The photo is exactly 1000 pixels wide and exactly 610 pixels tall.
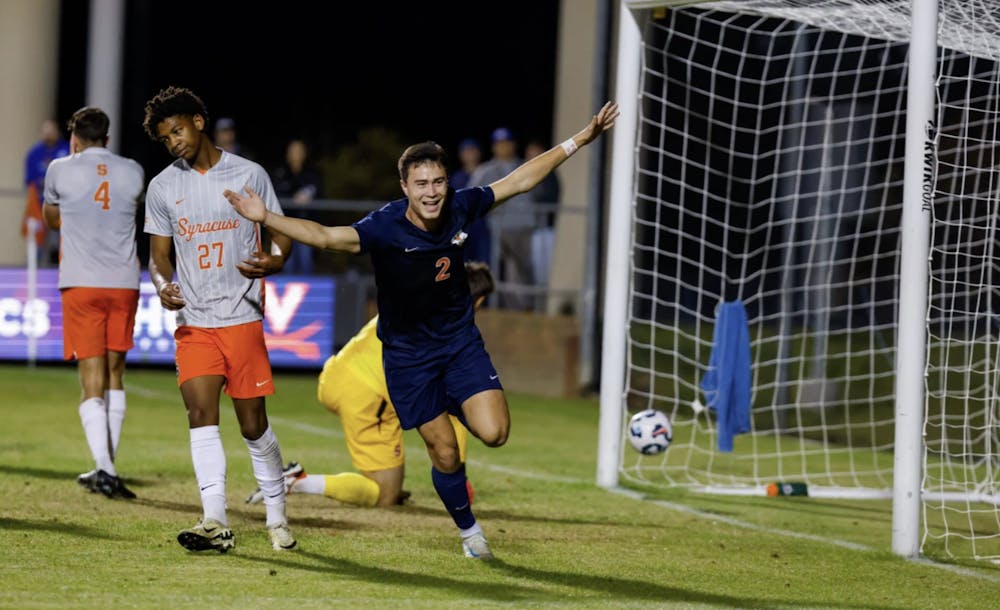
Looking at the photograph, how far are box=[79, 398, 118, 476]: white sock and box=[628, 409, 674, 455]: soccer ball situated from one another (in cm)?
323

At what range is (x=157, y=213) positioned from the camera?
23.4 ft

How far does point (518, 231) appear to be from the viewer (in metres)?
17.4

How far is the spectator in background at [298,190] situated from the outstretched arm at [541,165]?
10.7m

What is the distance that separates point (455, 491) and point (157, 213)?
1.87m

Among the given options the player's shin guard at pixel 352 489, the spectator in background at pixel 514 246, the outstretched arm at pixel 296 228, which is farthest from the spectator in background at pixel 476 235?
the outstretched arm at pixel 296 228

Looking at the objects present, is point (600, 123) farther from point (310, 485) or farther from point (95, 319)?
point (95, 319)

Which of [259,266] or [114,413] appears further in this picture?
[114,413]

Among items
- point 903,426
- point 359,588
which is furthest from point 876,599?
point 359,588

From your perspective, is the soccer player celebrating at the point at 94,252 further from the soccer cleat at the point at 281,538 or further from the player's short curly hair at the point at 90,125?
the soccer cleat at the point at 281,538

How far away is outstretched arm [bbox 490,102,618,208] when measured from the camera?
7.12 meters

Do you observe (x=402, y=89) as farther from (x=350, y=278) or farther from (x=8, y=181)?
(x=350, y=278)

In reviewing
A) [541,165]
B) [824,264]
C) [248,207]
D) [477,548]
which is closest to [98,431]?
[477,548]

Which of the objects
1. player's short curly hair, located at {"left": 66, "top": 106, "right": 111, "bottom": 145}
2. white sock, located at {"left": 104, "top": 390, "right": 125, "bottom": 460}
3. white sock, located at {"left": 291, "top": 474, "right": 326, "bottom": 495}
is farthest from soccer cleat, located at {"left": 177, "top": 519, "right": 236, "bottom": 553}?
player's short curly hair, located at {"left": 66, "top": 106, "right": 111, "bottom": 145}

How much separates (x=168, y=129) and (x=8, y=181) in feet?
48.9
